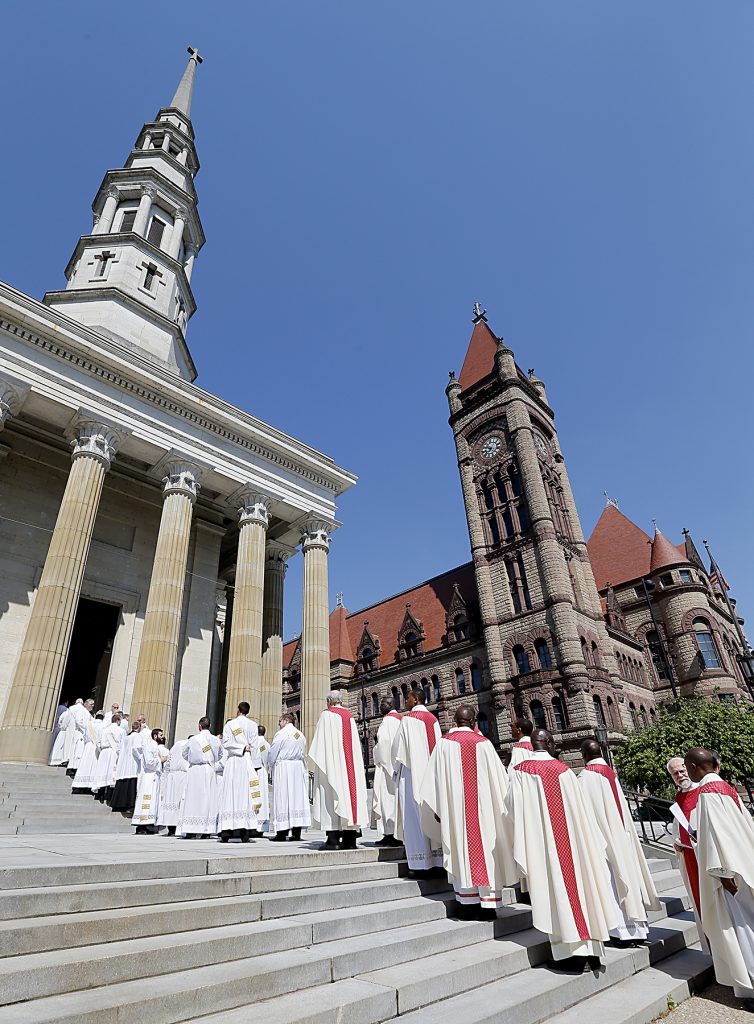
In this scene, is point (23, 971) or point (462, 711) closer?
point (23, 971)

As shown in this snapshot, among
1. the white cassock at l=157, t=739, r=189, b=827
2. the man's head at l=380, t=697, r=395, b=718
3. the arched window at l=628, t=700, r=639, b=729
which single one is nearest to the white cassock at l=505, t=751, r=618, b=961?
the white cassock at l=157, t=739, r=189, b=827

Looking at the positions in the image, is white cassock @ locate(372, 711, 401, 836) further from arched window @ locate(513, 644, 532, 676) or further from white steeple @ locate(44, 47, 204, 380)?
arched window @ locate(513, 644, 532, 676)

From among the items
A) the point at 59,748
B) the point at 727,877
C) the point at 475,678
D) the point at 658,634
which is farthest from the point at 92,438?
the point at 658,634

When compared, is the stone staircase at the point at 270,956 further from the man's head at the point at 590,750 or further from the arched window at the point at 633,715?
the arched window at the point at 633,715

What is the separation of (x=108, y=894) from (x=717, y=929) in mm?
4910

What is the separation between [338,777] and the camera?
7246 mm

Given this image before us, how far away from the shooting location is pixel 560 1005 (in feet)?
12.8

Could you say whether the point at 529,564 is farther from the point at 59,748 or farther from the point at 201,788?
the point at 201,788

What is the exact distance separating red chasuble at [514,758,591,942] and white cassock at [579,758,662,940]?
437 mm

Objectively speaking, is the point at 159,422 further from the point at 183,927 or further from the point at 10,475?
the point at 183,927

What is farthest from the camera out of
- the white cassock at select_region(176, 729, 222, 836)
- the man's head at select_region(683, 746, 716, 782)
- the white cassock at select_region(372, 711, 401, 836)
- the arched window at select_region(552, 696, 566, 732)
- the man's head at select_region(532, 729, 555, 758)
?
the arched window at select_region(552, 696, 566, 732)

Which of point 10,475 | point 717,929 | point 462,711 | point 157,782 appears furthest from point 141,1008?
point 10,475

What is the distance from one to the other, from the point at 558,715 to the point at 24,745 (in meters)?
29.0

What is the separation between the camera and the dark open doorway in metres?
17.6
